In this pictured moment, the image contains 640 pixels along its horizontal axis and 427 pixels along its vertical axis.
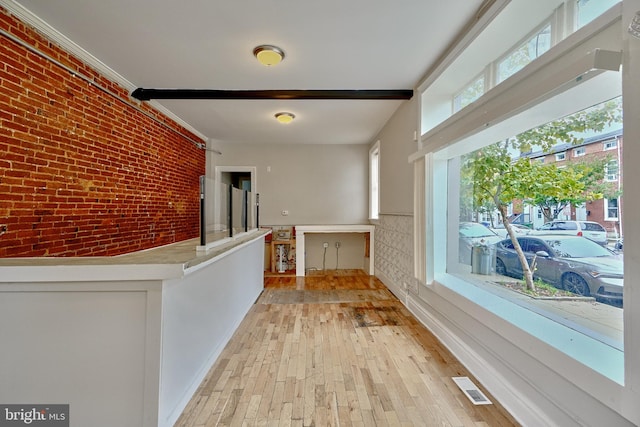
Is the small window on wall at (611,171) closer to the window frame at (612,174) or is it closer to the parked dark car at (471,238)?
the window frame at (612,174)

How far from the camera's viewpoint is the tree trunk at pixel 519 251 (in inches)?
Answer: 71.7

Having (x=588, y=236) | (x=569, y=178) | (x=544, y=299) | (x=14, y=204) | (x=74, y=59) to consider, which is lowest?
(x=544, y=299)

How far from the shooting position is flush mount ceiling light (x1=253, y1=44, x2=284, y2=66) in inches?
94.9

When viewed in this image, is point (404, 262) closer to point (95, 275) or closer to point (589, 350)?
point (589, 350)

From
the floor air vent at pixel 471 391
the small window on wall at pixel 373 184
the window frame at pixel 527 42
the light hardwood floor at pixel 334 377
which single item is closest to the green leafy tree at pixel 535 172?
the window frame at pixel 527 42

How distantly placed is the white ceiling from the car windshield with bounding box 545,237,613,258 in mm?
1638

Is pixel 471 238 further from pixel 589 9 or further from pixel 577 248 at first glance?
pixel 589 9

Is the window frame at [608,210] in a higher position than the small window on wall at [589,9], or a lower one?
lower

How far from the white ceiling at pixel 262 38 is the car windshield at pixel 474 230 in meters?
1.55

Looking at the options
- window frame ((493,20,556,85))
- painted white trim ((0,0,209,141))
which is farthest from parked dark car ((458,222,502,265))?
painted white trim ((0,0,209,141))

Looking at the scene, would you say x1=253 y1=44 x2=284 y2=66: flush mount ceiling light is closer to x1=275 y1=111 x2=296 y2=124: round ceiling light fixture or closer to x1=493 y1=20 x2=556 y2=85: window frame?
x1=275 y1=111 x2=296 y2=124: round ceiling light fixture

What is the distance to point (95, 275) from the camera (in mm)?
1336

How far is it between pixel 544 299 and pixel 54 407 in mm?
2723

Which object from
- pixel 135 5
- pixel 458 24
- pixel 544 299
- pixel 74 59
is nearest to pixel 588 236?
pixel 544 299
